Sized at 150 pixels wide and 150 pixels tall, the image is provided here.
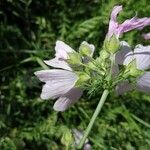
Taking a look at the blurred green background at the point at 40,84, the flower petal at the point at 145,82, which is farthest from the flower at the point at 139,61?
the blurred green background at the point at 40,84

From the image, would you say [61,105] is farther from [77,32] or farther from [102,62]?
[77,32]

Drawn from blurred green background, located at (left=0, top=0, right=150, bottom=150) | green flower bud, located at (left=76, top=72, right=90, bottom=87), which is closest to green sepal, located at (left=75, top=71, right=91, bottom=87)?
green flower bud, located at (left=76, top=72, right=90, bottom=87)

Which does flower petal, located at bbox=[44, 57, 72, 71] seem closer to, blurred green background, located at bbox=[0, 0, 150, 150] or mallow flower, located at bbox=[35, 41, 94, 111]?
mallow flower, located at bbox=[35, 41, 94, 111]

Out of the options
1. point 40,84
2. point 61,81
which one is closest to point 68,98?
point 61,81

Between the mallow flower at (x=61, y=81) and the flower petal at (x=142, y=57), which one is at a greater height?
the flower petal at (x=142, y=57)

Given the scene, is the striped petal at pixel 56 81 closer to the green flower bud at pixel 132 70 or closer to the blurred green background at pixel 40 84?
the green flower bud at pixel 132 70

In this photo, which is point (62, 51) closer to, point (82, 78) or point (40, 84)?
point (82, 78)
